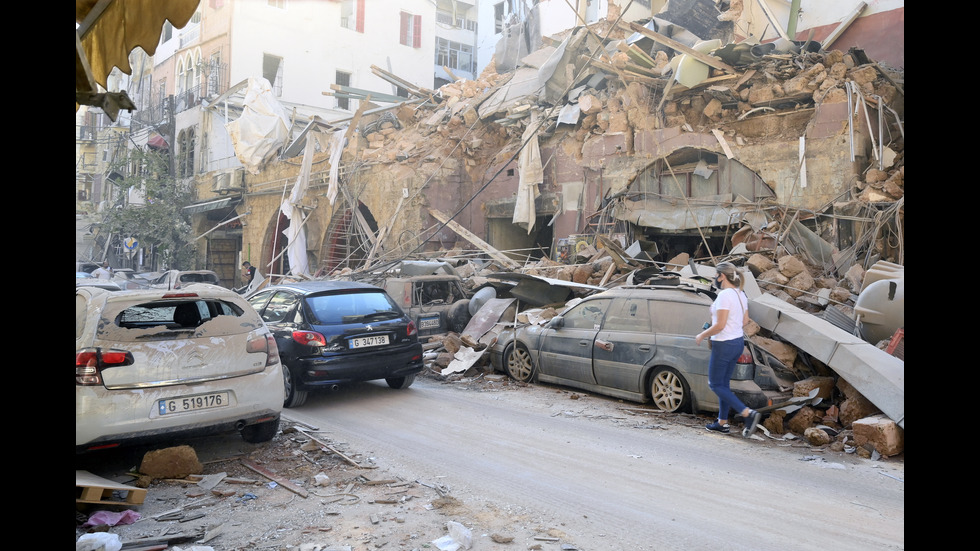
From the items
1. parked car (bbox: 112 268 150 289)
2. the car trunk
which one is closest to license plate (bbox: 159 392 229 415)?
the car trunk

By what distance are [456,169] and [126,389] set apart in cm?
1595

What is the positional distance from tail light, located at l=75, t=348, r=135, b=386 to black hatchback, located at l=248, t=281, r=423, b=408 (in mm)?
2685

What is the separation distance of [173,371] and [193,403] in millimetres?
310

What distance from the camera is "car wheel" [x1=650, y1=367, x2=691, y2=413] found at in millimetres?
7355

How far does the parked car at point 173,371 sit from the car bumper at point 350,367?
1478 mm

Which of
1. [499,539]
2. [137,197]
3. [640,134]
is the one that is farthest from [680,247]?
[137,197]

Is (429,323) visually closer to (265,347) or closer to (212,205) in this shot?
(265,347)

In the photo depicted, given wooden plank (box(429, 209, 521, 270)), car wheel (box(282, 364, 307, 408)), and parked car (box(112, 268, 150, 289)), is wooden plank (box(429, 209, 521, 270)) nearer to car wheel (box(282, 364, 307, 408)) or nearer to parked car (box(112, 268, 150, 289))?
car wheel (box(282, 364, 307, 408))

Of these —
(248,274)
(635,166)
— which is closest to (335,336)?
(635,166)

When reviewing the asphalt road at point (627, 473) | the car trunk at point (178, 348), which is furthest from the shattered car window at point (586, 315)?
the car trunk at point (178, 348)

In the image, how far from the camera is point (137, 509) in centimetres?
462

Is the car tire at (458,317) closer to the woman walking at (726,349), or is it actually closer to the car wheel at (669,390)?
the car wheel at (669,390)

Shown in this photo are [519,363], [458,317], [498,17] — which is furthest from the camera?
[498,17]

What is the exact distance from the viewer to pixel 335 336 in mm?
7746
